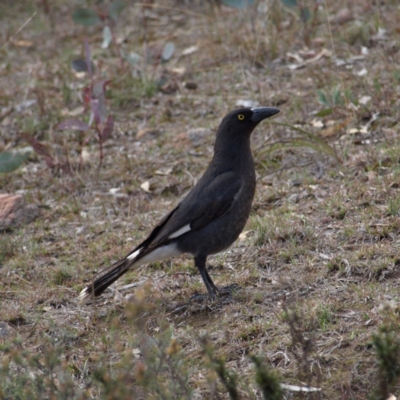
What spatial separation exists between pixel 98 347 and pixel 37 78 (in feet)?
16.6

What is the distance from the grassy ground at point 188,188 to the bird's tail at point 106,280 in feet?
0.36

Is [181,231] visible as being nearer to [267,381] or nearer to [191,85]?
[267,381]

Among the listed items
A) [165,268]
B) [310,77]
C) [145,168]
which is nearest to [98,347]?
[165,268]

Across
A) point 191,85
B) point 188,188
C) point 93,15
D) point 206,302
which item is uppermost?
point 93,15

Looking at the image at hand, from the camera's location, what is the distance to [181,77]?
821 centimetres

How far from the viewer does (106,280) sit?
4723mm

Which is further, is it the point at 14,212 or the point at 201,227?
the point at 14,212

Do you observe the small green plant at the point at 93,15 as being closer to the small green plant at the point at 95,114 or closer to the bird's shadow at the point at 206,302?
the small green plant at the point at 95,114

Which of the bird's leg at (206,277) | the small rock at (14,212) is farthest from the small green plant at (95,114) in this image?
the bird's leg at (206,277)

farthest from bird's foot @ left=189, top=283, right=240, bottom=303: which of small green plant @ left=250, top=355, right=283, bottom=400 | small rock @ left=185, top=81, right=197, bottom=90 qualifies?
small rock @ left=185, top=81, right=197, bottom=90

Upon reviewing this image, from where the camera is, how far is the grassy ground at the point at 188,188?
3594 mm

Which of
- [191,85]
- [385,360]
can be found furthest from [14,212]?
[385,360]

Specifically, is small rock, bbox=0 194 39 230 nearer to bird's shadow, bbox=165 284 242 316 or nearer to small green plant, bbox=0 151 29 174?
small green plant, bbox=0 151 29 174

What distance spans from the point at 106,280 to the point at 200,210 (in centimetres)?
74
